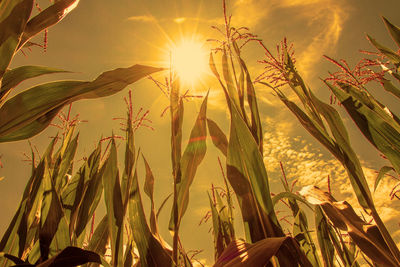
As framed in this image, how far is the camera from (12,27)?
628 millimetres

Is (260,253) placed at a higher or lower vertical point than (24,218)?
lower

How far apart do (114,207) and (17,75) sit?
504 millimetres

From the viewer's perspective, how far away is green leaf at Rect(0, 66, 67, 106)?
0.75m

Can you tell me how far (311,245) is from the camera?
1.10 meters

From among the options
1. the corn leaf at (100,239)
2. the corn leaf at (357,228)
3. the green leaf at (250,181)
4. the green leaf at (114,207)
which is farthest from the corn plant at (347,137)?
the corn leaf at (100,239)

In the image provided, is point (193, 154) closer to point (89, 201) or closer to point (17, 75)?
point (89, 201)

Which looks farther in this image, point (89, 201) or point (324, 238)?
point (324, 238)

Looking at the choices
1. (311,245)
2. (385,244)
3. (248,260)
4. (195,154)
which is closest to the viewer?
(248,260)

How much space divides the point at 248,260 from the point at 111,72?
640 millimetres

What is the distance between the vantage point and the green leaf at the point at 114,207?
829 millimetres

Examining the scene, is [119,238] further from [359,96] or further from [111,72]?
[359,96]

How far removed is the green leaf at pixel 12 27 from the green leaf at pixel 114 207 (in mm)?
398

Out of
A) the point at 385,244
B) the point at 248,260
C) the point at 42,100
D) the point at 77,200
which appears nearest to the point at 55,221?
the point at 77,200

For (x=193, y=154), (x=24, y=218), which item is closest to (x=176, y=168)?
(x=193, y=154)
